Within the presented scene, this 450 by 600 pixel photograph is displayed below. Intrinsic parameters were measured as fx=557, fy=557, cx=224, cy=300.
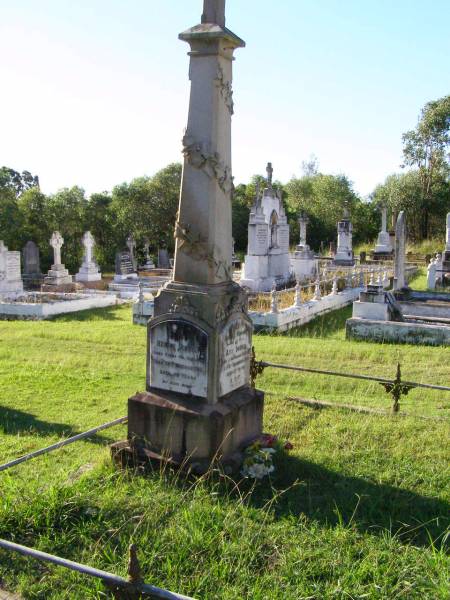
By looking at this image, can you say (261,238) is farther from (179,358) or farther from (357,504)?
(357,504)

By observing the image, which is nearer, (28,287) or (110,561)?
(110,561)

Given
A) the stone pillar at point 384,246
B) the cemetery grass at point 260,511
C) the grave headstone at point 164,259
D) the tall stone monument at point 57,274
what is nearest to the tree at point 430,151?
the stone pillar at point 384,246

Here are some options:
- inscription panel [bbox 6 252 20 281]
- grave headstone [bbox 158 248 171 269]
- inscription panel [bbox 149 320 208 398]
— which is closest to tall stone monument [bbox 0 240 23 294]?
inscription panel [bbox 6 252 20 281]

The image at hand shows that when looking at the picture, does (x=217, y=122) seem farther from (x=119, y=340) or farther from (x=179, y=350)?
(x=119, y=340)

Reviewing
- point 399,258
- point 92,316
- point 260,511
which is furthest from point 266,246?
point 260,511

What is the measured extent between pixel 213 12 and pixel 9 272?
17.5 metres

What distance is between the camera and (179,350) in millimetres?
5195

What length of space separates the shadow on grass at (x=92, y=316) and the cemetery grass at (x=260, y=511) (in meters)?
8.30

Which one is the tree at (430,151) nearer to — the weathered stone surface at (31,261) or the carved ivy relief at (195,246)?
the weathered stone surface at (31,261)

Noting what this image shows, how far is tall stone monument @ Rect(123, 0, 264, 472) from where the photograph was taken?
196 inches

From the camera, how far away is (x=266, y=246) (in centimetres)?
2064

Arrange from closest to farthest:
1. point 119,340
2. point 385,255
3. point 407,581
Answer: point 407,581 < point 119,340 < point 385,255

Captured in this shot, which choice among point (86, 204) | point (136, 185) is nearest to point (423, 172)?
point (136, 185)

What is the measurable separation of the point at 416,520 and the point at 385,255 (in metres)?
30.4
